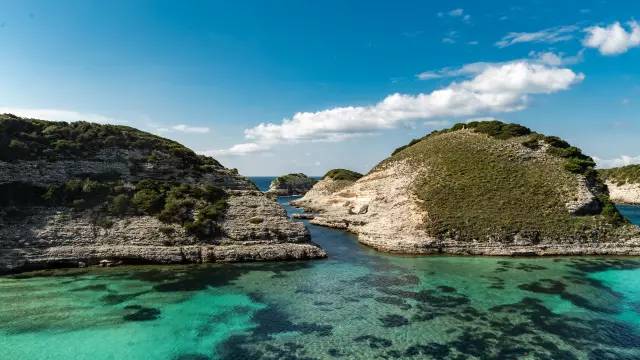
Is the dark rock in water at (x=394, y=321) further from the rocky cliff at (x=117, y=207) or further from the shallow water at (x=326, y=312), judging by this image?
the rocky cliff at (x=117, y=207)

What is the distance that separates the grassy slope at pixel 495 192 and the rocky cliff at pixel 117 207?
21942mm

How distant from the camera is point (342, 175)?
124062 mm

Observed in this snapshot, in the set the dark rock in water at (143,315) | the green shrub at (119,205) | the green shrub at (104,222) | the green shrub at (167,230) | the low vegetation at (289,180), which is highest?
the low vegetation at (289,180)

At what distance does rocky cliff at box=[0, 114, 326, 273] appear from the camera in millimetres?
41312

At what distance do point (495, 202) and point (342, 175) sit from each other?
72.9 meters

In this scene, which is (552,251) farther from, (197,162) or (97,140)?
(97,140)

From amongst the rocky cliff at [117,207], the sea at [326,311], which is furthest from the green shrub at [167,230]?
the sea at [326,311]

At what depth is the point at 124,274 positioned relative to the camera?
38.2 meters

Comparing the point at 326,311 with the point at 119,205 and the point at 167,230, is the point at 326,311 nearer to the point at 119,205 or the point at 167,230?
the point at 167,230

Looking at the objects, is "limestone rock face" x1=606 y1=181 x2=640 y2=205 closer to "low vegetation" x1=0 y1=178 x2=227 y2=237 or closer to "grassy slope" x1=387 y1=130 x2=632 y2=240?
"grassy slope" x1=387 y1=130 x2=632 y2=240

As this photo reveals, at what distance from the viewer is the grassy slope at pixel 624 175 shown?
129m

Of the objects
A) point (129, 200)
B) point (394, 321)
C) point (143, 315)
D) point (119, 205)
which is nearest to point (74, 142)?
point (129, 200)

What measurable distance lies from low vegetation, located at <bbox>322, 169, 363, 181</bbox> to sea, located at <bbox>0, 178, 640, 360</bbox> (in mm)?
80011

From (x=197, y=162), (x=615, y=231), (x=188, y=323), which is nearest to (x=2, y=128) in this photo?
(x=197, y=162)
